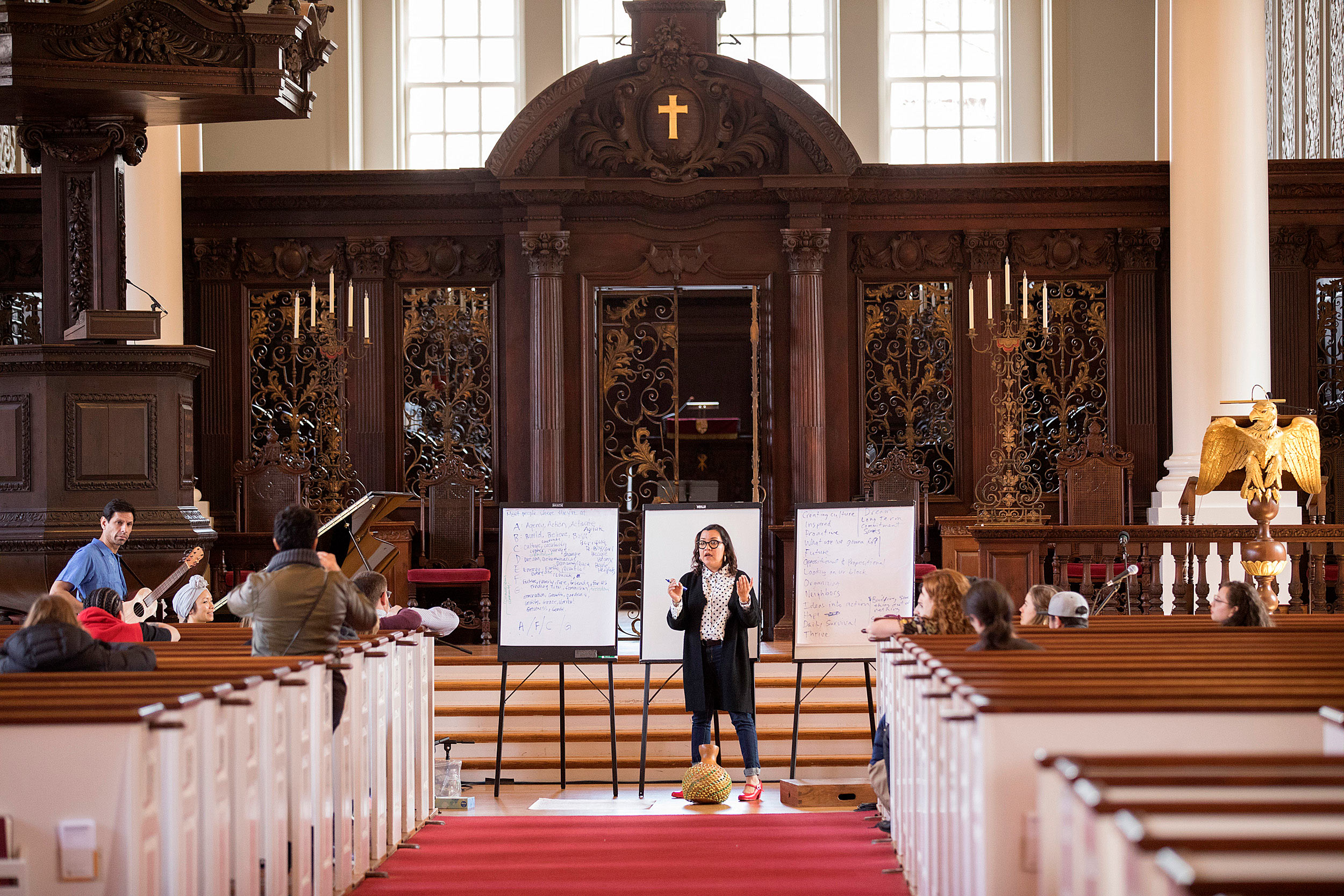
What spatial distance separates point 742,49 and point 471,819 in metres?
9.53

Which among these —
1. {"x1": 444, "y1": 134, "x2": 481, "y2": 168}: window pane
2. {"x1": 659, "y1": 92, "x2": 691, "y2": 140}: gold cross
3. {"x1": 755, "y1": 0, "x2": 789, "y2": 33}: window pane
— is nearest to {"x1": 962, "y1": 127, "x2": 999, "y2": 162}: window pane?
{"x1": 755, "y1": 0, "x2": 789, "y2": 33}: window pane

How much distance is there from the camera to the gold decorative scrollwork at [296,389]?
31.7ft

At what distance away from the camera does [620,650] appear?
8.74 meters

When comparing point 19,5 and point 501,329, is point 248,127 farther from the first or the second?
point 19,5

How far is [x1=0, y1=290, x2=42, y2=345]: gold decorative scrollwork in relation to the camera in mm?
9586

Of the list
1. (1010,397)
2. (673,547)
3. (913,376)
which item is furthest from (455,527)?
(1010,397)

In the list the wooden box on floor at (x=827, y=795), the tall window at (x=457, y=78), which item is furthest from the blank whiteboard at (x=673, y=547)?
the tall window at (x=457, y=78)

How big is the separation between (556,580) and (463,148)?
7.85 meters

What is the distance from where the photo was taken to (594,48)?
13.0m

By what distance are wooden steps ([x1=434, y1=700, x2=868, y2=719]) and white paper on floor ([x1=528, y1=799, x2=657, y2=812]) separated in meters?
0.92

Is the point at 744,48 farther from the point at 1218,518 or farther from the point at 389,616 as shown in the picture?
the point at 389,616

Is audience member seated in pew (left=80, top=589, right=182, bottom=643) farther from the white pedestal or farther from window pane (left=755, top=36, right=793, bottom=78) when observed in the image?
window pane (left=755, top=36, right=793, bottom=78)

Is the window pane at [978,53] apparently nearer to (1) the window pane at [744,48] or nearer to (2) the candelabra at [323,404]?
(1) the window pane at [744,48]

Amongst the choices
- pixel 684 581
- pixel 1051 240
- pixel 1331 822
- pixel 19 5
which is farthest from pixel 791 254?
pixel 1331 822
